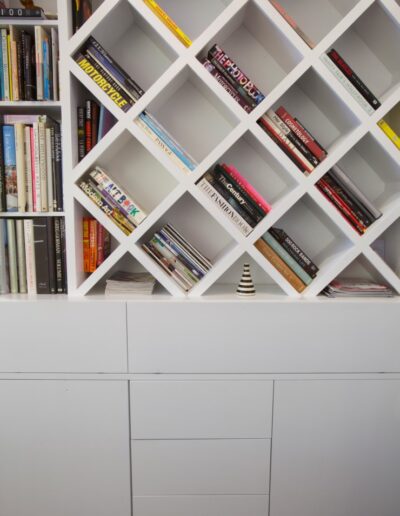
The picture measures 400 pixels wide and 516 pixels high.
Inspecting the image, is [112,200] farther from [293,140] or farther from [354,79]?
[354,79]

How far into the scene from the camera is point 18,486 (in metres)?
1.27

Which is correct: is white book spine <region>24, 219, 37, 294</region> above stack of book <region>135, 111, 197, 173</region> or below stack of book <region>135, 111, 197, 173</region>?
below

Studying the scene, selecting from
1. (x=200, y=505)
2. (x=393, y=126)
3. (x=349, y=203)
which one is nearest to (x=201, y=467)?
(x=200, y=505)

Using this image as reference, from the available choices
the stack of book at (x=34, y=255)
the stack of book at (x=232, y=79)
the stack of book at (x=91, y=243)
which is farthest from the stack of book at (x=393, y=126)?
the stack of book at (x=34, y=255)

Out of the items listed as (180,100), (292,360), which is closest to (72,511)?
(292,360)

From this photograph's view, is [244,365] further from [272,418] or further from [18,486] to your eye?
[18,486]

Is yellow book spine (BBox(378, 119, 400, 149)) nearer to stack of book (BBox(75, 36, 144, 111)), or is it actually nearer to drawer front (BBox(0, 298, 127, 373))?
stack of book (BBox(75, 36, 144, 111))

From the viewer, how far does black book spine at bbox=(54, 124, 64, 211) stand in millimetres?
1268

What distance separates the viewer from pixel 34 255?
1.29 m

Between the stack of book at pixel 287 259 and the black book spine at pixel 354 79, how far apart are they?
20.5 inches

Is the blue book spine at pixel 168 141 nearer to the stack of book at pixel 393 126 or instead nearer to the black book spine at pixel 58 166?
the black book spine at pixel 58 166

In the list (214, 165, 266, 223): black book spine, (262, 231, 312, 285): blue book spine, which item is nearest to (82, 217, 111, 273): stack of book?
(214, 165, 266, 223): black book spine

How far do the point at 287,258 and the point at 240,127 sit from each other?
47 centimetres

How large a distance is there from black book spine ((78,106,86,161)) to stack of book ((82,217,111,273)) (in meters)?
0.23
